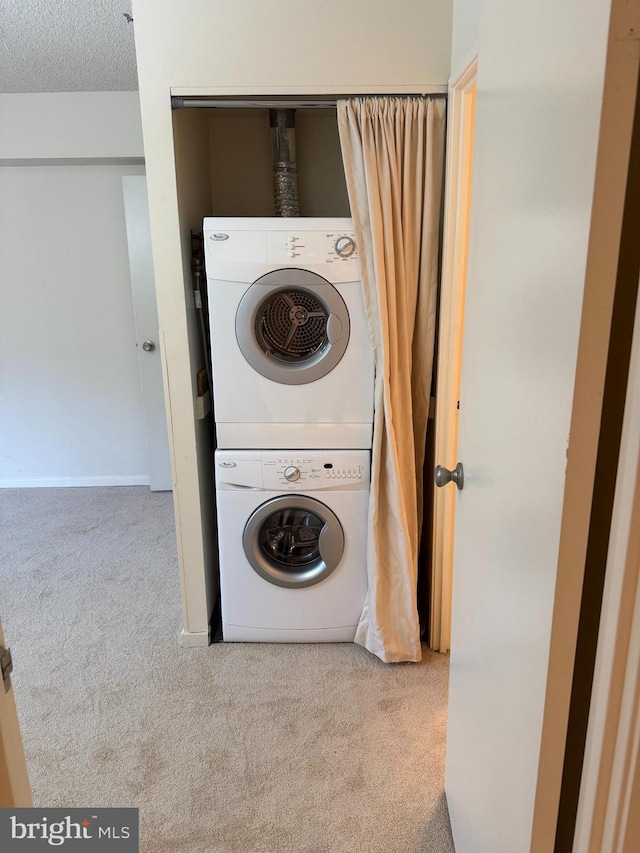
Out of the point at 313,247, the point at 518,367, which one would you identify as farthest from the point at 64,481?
the point at 518,367

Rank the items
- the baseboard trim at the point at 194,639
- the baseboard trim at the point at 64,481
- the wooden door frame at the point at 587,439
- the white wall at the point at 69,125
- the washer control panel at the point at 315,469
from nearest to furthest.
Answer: the wooden door frame at the point at 587,439, the washer control panel at the point at 315,469, the baseboard trim at the point at 194,639, the white wall at the point at 69,125, the baseboard trim at the point at 64,481

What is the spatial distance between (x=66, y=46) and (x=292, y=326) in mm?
1768

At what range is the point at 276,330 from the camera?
2236mm

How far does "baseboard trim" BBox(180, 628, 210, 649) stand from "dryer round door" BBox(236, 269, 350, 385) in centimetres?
107

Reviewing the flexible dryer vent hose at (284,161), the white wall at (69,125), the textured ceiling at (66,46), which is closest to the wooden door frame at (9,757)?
the flexible dryer vent hose at (284,161)

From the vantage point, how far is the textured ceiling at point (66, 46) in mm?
2307

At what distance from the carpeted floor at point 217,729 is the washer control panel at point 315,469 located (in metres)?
0.68

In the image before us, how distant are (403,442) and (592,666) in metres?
1.39

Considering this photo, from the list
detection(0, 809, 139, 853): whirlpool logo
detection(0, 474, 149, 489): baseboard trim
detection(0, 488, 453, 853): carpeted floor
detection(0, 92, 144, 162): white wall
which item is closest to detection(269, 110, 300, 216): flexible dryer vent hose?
detection(0, 92, 144, 162): white wall

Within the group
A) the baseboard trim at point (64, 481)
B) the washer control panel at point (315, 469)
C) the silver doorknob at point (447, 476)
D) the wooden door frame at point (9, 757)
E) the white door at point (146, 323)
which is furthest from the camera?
the baseboard trim at point (64, 481)

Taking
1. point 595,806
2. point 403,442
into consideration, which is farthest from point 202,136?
point 595,806

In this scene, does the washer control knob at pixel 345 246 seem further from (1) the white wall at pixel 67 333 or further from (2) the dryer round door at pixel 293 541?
(1) the white wall at pixel 67 333

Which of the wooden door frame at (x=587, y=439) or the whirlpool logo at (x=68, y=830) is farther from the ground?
the wooden door frame at (x=587, y=439)

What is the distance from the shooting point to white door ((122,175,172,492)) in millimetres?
3629
